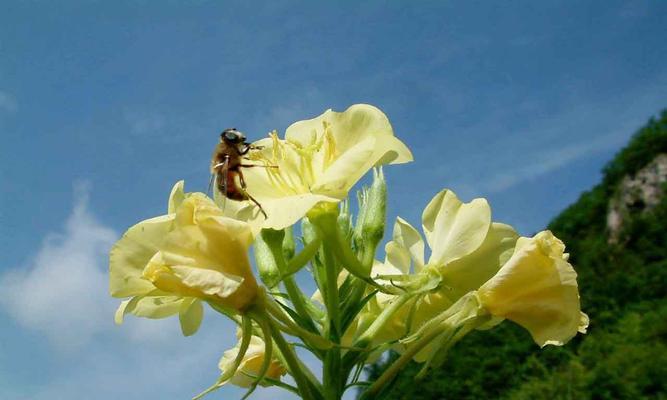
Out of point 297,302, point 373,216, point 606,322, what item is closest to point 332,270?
point 297,302

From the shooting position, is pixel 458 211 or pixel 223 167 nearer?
pixel 223 167

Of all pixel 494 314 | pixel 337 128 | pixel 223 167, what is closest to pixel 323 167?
pixel 337 128

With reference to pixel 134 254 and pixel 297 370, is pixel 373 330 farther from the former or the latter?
pixel 134 254

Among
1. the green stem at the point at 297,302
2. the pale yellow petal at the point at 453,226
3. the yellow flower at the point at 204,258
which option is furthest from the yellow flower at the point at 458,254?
the yellow flower at the point at 204,258

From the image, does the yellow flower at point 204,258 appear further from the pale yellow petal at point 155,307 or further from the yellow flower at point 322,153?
the pale yellow petal at point 155,307

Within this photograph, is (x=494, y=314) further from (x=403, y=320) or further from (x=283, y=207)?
(x=283, y=207)
